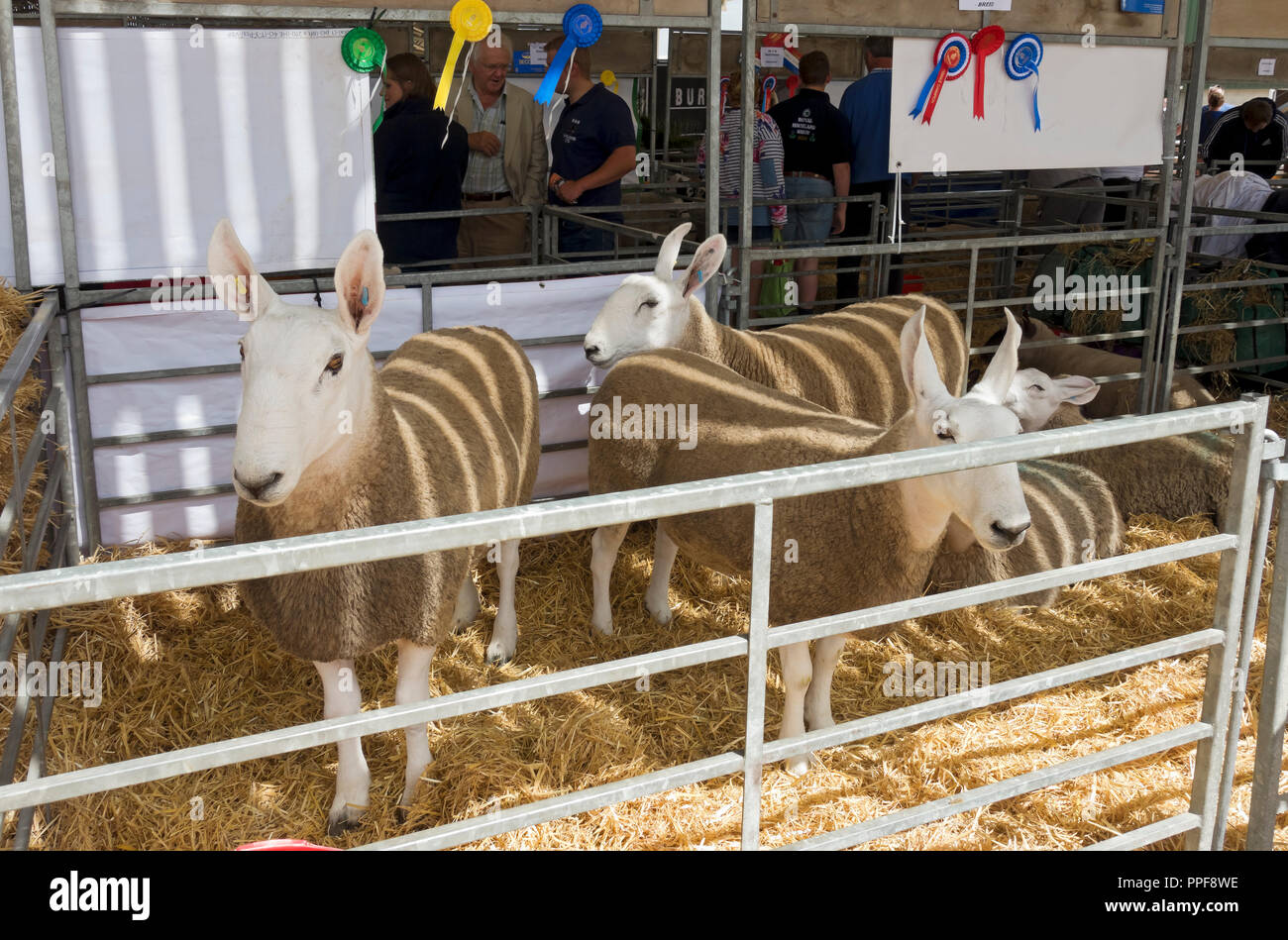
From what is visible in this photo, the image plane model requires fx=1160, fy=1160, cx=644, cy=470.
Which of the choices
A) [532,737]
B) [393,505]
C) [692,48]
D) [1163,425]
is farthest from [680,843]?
[692,48]

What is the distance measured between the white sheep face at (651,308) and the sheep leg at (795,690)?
1784 millimetres

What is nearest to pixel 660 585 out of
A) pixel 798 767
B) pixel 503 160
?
pixel 798 767

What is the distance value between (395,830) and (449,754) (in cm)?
29

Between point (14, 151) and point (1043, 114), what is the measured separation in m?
4.72

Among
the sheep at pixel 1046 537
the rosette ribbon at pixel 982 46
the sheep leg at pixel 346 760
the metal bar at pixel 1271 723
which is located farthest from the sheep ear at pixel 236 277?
the rosette ribbon at pixel 982 46

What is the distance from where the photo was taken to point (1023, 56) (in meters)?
5.81

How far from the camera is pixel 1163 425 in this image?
92.7 inches

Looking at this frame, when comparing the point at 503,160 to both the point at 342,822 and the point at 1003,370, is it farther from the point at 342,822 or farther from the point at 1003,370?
the point at 342,822

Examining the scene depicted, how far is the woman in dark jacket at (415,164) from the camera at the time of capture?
6.64 meters

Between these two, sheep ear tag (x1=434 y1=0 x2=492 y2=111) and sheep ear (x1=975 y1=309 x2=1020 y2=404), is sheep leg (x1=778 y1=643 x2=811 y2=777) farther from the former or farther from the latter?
sheep ear tag (x1=434 y1=0 x2=492 y2=111)

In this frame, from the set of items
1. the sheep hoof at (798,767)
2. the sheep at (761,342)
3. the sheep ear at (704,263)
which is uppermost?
the sheep ear at (704,263)

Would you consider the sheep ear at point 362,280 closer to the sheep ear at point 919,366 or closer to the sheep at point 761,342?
the sheep ear at point 919,366

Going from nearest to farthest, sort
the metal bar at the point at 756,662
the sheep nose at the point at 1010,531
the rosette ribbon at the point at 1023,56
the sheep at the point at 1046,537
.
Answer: the metal bar at the point at 756,662, the sheep nose at the point at 1010,531, the sheep at the point at 1046,537, the rosette ribbon at the point at 1023,56

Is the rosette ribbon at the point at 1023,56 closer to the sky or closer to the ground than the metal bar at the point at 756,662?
closer to the sky
